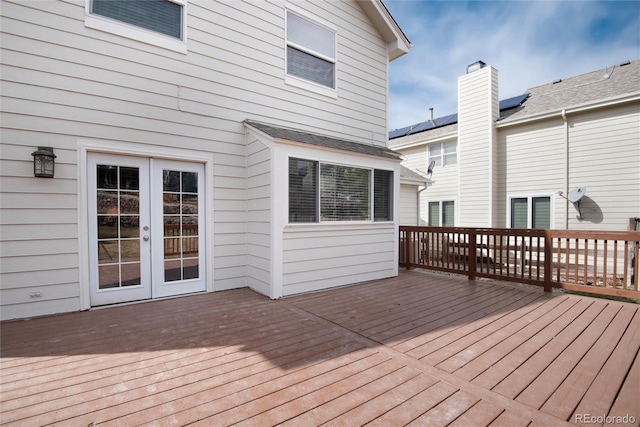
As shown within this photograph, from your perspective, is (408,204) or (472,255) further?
(408,204)

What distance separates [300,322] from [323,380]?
3.75ft

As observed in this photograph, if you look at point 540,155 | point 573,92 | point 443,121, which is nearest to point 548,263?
point 540,155

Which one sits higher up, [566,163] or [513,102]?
[513,102]

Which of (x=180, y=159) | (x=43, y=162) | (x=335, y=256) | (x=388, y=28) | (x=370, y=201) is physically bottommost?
(x=335, y=256)

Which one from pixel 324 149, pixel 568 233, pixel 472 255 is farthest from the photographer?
pixel 472 255

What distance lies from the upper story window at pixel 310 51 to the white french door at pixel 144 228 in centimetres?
257

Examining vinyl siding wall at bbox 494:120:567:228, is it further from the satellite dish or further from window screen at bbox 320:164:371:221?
window screen at bbox 320:164:371:221

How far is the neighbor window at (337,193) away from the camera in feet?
14.2

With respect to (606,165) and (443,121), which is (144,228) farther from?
(443,121)

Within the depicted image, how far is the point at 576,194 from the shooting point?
7496 mm

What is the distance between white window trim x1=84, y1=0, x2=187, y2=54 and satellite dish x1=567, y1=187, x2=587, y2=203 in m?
9.28

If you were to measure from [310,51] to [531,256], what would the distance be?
522cm

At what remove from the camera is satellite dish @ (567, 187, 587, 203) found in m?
7.43

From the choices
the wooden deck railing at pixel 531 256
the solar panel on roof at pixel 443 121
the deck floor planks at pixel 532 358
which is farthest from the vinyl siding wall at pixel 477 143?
the deck floor planks at pixel 532 358
